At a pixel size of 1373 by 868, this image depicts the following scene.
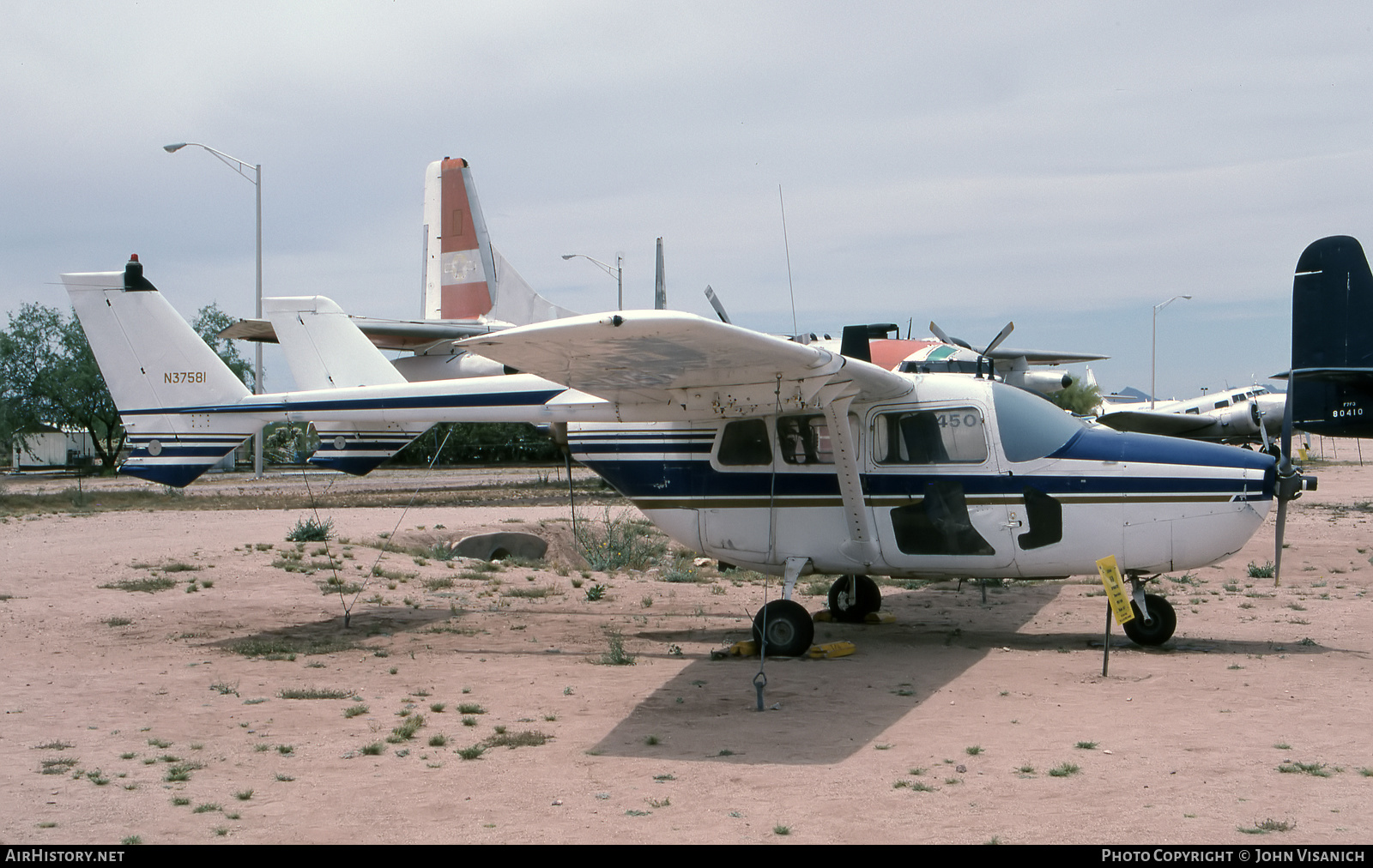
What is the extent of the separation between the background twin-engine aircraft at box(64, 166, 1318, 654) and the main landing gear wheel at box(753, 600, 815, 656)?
0.02 meters

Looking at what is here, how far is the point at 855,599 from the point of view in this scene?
1124cm

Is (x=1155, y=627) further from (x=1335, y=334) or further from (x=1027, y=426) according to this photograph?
(x=1335, y=334)

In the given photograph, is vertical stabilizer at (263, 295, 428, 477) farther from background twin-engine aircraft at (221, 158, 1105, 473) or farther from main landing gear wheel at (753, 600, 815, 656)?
background twin-engine aircraft at (221, 158, 1105, 473)

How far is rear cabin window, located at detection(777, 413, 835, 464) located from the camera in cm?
982

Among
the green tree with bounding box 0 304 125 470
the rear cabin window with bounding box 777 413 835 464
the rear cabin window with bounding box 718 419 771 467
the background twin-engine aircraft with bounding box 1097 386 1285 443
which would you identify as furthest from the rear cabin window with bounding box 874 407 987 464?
the green tree with bounding box 0 304 125 470

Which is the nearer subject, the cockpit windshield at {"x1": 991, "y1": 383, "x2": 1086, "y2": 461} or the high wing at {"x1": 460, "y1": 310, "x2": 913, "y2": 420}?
the high wing at {"x1": 460, "y1": 310, "x2": 913, "y2": 420}

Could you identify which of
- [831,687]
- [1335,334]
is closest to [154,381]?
[831,687]

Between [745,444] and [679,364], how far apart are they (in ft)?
7.06

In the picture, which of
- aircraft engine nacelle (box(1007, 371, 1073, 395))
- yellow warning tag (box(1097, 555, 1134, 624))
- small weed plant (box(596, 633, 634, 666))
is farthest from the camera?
aircraft engine nacelle (box(1007, 371, 1073, 395))

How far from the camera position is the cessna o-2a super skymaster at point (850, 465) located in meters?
8.82

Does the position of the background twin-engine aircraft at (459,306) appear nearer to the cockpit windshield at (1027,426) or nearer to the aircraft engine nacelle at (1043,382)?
the aircraft engine nacelle at (1043,382)

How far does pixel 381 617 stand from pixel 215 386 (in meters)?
3.23

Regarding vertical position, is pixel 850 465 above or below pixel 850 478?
above

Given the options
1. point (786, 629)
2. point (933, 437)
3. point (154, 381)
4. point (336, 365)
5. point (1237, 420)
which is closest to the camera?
point (786, 629)
